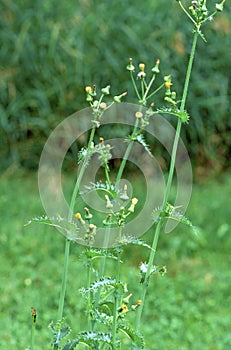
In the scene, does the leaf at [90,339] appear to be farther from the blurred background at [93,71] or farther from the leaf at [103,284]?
the blurred background at [93,71]

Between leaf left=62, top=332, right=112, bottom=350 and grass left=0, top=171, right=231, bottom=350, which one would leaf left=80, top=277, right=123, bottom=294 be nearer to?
leaf left=62, top=332, right=112, bottom=350

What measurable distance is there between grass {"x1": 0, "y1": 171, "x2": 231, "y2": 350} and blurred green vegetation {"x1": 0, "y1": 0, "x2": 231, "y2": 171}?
2.50 feet

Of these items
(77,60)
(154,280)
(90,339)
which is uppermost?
(77,60)

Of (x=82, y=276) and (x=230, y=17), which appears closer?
(x=82, y=276)

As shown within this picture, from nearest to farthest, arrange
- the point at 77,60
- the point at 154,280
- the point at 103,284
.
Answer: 1. the point at 103,284
2. the point at 154,280
3. the point at 77,60

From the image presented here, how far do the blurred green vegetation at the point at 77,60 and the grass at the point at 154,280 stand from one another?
0.76 metres

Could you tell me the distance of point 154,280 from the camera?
15.2ft

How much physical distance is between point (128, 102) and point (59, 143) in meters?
0.64

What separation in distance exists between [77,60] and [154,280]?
2.27 metres

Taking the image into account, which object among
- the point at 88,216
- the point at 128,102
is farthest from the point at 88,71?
the point at 88,216

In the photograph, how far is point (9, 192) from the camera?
581 cm

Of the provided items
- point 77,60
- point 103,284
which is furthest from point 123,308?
point 77,60

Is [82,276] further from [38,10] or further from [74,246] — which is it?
[38,10]

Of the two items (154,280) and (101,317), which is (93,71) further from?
(101,317)
